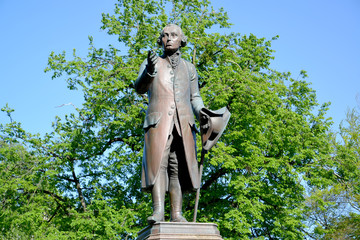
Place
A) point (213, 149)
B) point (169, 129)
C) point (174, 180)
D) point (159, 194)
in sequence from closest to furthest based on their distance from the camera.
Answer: point (159, 194) → point (169, 129) → point (174, 180) → point (213, 149)

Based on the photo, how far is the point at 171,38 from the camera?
20.9 feet

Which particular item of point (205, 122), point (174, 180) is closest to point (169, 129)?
point (205, 122)

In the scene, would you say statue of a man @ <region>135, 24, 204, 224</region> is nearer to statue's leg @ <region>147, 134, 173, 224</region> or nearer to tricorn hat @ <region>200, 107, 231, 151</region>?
statue's leg @ <region>147, 134, 173, 224</region>

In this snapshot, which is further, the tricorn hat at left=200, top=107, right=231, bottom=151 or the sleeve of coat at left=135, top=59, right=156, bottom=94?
the sleeve of coat at left=135, top=59, right=156, bottom=94

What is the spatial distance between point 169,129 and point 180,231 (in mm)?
1262

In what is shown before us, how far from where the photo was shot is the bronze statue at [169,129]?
19.2 feet

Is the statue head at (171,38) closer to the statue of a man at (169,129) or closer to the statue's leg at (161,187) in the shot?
the statue of a man at (169,129)

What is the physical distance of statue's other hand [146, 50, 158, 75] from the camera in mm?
5938

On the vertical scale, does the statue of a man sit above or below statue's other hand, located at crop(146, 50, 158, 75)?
below

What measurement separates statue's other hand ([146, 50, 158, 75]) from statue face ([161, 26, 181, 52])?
1.31ft

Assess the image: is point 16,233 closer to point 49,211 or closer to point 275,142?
point 49,211

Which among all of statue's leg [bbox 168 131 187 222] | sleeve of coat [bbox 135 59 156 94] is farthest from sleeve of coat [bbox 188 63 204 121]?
sleeve of coat [bbox 135 59 156 94]

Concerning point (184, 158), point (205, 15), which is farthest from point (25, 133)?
point (184, 158)

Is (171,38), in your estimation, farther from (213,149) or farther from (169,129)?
(213,149)
